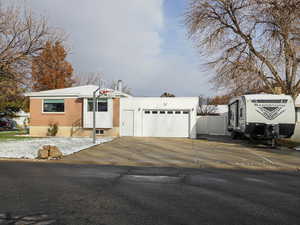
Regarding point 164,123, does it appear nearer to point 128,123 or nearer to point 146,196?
point 128,123

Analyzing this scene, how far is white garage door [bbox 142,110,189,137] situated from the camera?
2345 cm

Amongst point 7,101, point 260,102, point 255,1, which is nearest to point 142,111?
point 260,102

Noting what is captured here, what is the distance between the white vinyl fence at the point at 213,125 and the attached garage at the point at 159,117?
246 inches

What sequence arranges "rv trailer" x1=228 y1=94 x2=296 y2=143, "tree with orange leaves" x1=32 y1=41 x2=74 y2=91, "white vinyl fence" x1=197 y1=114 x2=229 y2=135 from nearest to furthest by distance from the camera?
"rv trailer" x1=228 y1=94 x2=296 y2=143 < "white vinyl fence" x1=197 y1=114 x2=229 y2=135 < "tree with orange leaves" x1=32 y1=41 x2=74 y2=91

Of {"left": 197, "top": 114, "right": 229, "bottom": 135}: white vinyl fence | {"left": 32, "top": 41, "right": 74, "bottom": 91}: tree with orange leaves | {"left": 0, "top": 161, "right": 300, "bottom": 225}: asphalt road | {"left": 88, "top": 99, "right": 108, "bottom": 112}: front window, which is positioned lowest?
{"left": 0, "top": 161, "right": 300, "bottom": 225}: asphalt road

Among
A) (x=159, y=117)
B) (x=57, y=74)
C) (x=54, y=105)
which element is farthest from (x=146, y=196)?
(x=57, y=74)

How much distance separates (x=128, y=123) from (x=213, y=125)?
10.1m

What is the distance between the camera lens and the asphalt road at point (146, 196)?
4934 millimetres

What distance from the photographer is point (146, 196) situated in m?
6.37

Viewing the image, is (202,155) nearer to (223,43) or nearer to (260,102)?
(260,102)

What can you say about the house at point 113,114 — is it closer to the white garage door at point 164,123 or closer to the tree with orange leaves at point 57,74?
the white garage door at point 164,123

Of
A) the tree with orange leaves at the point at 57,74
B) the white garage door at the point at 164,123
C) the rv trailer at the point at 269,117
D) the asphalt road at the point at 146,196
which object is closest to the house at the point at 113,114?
the white garage door at the point at 164,123

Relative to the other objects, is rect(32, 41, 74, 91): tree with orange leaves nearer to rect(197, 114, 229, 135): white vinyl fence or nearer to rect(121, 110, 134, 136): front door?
rect(121, 110, 134, 136): front door

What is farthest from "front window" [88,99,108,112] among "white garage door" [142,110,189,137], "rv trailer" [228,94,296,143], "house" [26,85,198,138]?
"rv trailer" [228,94,296,143]
